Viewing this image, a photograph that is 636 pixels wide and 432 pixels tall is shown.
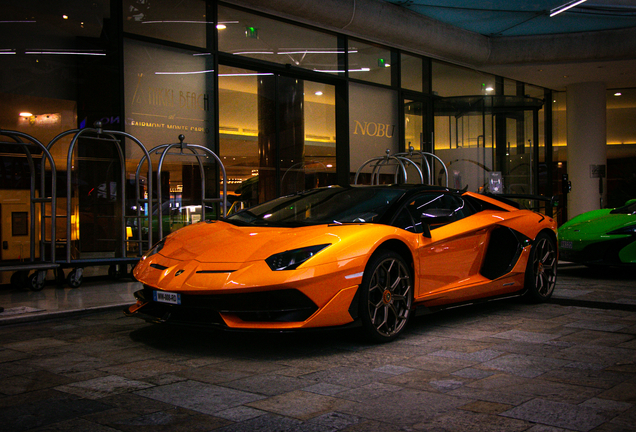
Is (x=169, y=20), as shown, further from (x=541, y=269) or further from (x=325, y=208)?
(x=541, y=269)

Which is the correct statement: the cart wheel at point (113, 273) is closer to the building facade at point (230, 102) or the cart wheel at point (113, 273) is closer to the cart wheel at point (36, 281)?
the building facade at point (230, 102)

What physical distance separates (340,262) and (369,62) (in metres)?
10.1

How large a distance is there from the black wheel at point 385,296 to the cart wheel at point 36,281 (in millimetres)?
4786

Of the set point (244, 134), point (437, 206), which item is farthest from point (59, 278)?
point (437, 206)

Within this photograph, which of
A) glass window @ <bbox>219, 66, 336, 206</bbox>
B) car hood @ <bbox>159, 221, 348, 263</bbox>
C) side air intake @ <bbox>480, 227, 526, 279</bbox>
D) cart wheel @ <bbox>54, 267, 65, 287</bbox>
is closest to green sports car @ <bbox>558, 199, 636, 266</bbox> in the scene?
side air intake @ <bbox>480, 227, 526, 279</bbox>

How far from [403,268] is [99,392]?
7.50 ft

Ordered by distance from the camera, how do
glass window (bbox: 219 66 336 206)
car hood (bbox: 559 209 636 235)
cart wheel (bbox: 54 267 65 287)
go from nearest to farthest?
cart wheel (bbox: 54 267 65 287), car hood (bbox: 559 209 636 235), glass window (bbox: 219 66 336 206)

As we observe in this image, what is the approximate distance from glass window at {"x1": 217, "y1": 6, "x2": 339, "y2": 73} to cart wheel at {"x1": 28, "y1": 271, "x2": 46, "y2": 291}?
16.8 feet

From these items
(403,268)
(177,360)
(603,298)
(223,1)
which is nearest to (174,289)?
(177,360)

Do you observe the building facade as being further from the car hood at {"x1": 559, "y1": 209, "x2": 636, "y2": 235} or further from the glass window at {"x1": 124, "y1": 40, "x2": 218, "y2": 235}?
the car hood at {"x1": 559, "y1": 209, "x2": 636, "y2": 235}

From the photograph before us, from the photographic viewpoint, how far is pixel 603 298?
6559mm

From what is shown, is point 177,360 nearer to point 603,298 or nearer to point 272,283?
point 272,283

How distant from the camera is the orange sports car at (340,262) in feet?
12.6

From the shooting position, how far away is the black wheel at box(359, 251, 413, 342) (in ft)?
13.6
